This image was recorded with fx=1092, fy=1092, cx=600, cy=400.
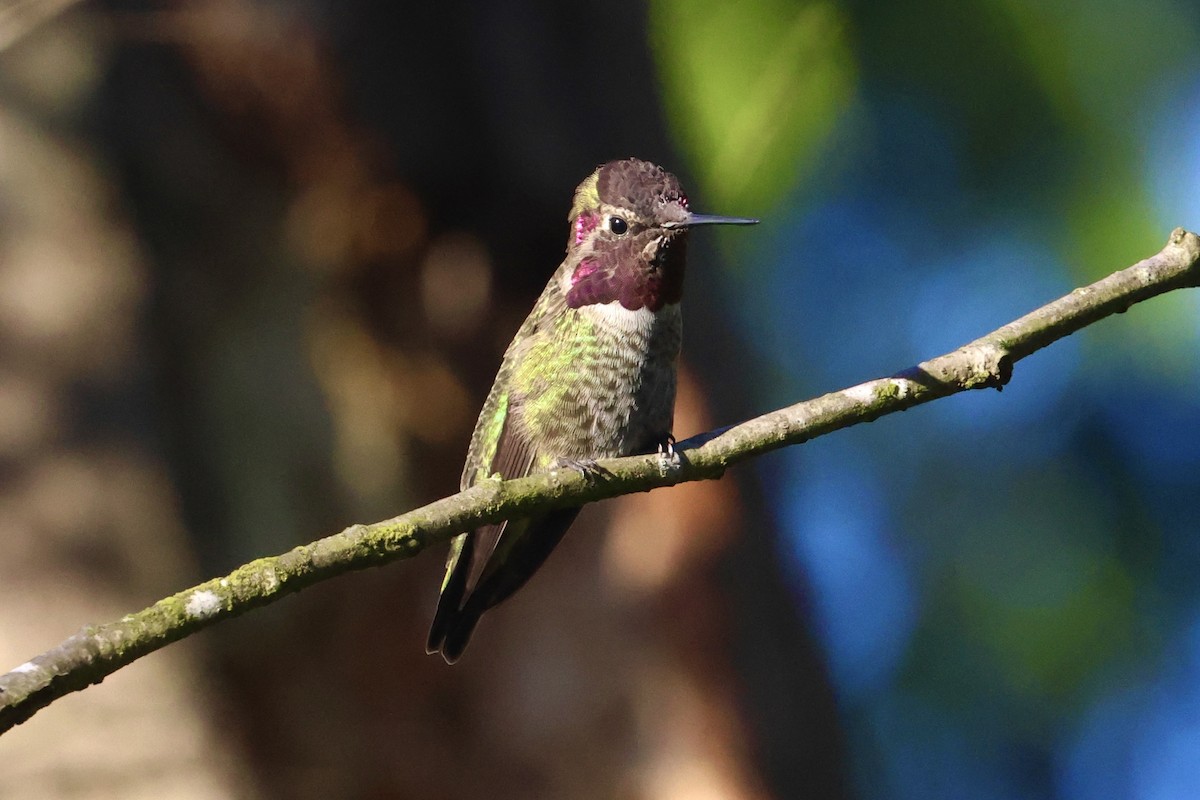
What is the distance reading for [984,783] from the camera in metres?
3.04

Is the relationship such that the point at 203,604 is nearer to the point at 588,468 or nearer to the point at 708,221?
the point at 588,468

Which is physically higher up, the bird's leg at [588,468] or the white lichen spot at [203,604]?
the bird's leg at [588,468]

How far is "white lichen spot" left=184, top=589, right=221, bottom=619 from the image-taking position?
44.4 inches

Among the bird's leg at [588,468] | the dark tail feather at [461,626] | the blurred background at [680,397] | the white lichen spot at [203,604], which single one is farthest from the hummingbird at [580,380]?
the blurred background at [680,397]

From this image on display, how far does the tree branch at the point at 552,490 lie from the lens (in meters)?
1.06

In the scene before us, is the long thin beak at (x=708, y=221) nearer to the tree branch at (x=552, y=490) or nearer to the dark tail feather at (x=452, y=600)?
the tree branch at (x=552, y=490)

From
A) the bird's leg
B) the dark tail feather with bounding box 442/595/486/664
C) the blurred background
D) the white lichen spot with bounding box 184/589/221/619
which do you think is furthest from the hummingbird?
the blurred background

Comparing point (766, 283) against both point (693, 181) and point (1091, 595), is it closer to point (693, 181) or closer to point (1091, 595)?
point (693, 181)

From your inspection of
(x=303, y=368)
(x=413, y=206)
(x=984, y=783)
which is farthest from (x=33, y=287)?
(x=984, y=783)

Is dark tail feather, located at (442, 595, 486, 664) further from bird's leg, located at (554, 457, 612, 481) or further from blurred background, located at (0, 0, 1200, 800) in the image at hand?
blurred background, located at (0, 0, 1200, 800)

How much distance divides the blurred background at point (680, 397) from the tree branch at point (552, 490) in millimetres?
1458

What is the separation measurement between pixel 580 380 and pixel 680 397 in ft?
4.40

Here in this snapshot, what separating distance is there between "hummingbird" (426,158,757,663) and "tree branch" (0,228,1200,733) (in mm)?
400

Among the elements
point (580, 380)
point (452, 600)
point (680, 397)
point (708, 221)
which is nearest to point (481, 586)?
point (452, 600)
